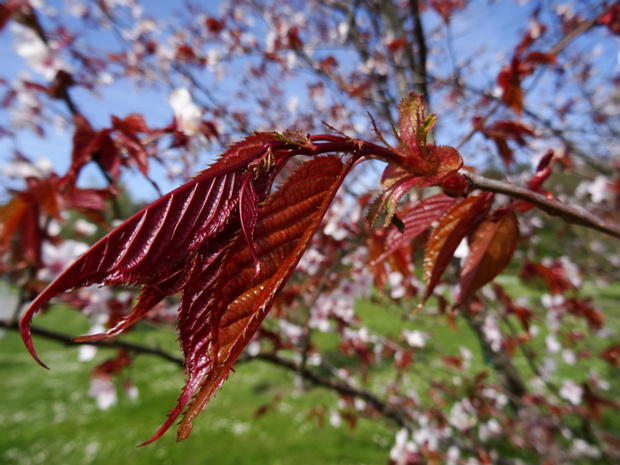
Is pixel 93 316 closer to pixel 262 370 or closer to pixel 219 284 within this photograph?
pixel 219 284

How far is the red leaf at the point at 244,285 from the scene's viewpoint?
0.21 meters

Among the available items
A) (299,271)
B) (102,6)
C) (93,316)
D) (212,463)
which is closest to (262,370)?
(212,463)

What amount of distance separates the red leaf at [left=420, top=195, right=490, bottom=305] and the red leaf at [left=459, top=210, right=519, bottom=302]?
2 centimetres

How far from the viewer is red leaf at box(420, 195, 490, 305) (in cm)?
37

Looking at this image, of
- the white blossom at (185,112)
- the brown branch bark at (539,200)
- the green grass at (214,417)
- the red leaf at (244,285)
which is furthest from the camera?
the green grass at (214,417)

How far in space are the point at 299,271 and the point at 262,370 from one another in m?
4.21

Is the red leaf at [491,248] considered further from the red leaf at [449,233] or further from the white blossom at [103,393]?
the white blossom at [103,393]

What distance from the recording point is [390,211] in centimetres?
26

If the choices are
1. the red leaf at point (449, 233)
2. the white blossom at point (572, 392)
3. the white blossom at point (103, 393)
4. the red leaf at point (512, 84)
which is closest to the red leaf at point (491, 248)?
the red leaf at point (449, 233)

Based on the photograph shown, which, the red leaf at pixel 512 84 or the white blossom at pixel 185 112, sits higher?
the red leaf at pixel 512 84

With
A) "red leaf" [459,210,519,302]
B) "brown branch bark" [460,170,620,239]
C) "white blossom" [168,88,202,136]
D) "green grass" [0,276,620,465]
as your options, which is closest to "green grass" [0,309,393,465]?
"green grass" [0,276,620,465]

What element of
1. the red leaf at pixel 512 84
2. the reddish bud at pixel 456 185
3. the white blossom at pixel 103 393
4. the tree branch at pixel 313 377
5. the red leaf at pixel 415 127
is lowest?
the white blossom at pixel 103 393

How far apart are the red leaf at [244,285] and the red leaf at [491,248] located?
0.74ft

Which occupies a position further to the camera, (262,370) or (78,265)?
(262,370)
